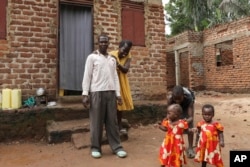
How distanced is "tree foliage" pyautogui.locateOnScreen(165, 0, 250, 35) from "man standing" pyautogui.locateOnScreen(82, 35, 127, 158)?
17.7 meters

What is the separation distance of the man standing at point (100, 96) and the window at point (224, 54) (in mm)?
11912

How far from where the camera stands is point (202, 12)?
2208 centimetres

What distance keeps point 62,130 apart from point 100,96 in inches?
53.7

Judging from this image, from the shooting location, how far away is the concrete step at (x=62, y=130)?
496 cm

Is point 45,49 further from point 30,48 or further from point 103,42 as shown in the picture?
point 103,42

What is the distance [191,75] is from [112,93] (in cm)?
1185

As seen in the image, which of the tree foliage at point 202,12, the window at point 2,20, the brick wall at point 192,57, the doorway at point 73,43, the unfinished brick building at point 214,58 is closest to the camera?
the window at point 2,20

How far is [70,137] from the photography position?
504 cm

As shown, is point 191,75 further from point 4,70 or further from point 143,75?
point 4,70

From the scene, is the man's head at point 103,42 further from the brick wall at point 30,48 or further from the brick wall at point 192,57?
the brick wall at point 192,57

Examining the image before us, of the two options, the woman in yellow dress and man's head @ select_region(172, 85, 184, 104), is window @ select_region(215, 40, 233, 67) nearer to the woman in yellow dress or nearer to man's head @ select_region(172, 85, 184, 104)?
the woman in yellow dress

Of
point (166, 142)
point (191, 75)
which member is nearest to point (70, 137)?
point (166, 142)

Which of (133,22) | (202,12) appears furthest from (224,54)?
(133,22)

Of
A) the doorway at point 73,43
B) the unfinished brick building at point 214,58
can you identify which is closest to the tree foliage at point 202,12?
the unfinished brick building at point 214,58
